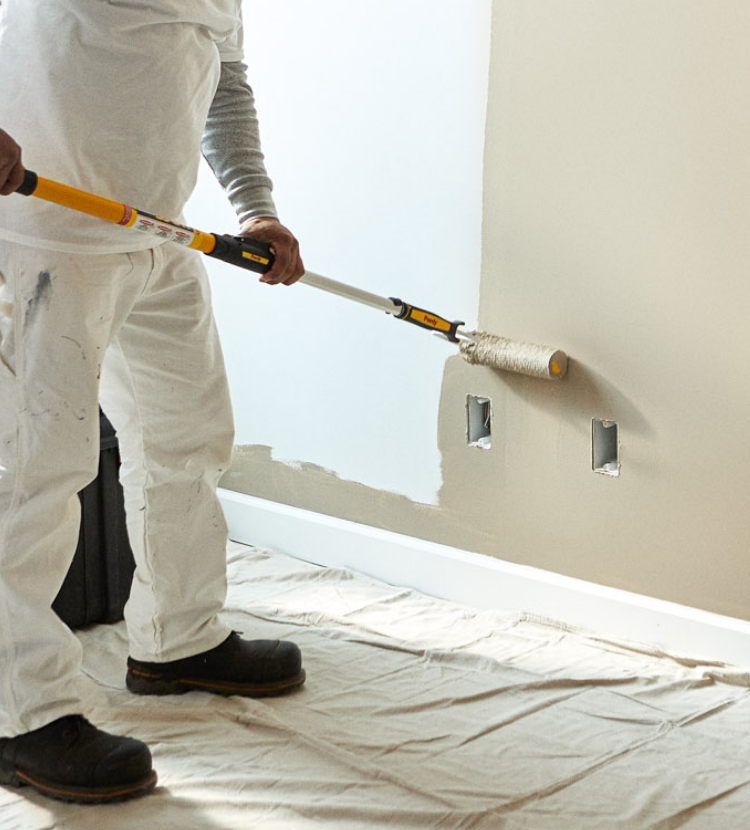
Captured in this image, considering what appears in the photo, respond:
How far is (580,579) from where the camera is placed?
6.93ft

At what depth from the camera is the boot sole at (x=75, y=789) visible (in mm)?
1438

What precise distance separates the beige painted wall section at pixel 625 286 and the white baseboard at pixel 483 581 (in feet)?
0.13

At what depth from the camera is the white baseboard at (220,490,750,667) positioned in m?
1.94

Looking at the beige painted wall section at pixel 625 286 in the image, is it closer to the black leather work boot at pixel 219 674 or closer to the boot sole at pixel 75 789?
the black leather work boot at pixel 219 674

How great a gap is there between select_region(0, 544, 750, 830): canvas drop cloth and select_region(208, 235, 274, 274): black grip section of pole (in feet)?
2.47

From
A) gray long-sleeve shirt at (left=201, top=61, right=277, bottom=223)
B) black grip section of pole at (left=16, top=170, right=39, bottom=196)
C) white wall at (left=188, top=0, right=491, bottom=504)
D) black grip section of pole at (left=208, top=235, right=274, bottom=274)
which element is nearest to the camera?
black grip section of pole at (left=16, top=170, right=39, bottom=196)

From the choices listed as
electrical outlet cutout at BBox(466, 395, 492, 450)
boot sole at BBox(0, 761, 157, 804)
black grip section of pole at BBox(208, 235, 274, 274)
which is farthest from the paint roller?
boot sole at BBox(0, 761, 157, 804)

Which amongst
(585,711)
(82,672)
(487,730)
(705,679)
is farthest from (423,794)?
(82,672)

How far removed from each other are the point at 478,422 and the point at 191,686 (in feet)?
2.77

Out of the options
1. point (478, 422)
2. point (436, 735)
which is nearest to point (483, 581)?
point (478, 422)

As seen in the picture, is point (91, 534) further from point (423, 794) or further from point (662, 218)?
point (662, 218)

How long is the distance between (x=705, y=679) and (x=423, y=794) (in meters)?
0.65

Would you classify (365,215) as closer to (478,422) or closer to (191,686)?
(478,422)

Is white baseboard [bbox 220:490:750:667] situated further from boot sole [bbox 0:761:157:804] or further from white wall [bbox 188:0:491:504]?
boot sole [bbox 0:761:157:804]
